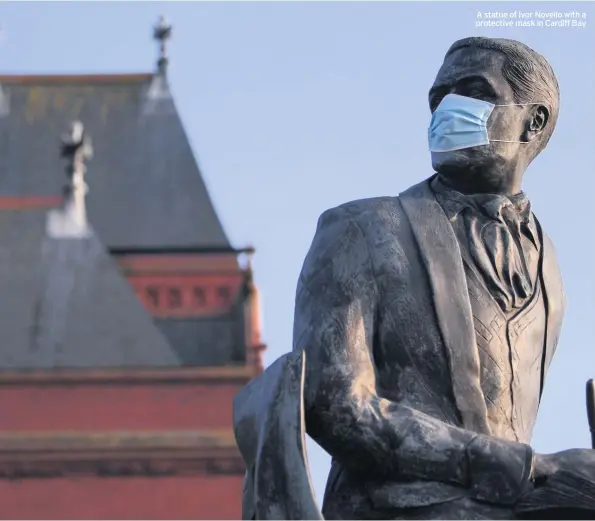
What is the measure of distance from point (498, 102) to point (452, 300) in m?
0.43

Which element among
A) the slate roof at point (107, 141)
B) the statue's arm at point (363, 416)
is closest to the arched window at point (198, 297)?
the slate roof at point (107, 141)

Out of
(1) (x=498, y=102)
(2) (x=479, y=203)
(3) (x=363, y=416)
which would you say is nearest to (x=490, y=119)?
(1) (x=498, y=102)

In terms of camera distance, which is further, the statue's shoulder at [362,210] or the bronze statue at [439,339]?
the statue's shoulder at [362,210]

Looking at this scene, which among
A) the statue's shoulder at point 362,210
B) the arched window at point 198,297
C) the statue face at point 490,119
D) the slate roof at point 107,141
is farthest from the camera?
the slate roof at point 107,141

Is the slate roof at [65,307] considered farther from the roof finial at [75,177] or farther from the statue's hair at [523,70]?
the statue's hair at [523,70]

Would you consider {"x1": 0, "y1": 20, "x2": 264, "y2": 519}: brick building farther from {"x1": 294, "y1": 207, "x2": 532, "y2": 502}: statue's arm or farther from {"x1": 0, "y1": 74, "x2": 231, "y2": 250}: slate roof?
{"x1": 294, "y1": 207, "x2": 532, "y2": 502}: statue's arm

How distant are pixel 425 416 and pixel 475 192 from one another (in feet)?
1.80

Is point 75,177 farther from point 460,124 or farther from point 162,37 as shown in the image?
point 460,124

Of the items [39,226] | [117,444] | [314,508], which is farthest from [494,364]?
[39,226]

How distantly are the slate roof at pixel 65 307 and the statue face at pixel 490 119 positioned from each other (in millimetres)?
28100

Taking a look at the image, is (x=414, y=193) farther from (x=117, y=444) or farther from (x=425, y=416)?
(x=117, y=444)

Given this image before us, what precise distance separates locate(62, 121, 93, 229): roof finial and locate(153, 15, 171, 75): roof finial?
8.21ft

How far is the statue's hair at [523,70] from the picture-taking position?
4.83 meters

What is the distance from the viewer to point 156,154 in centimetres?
3778
